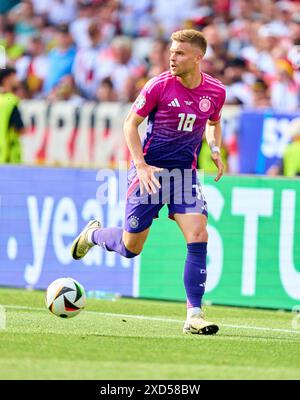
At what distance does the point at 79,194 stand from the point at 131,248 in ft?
11.3

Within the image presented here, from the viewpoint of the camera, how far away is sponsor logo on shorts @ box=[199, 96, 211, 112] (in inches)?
393

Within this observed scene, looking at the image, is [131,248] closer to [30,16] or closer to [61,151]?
[61,151]

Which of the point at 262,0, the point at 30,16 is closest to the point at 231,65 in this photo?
the point at 262,0

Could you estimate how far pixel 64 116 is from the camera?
789 inches

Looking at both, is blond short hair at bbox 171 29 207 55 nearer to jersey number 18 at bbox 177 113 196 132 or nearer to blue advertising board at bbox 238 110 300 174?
jersey number 18 at bbox 177 113 196 132

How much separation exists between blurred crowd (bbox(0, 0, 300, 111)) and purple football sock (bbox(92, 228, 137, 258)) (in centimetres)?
861

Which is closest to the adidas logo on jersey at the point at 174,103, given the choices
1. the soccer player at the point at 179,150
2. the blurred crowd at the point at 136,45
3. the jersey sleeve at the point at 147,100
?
the soccer player at the point at 179,150

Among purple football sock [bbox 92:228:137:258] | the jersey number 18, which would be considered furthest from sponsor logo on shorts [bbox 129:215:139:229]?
the jersey number 18

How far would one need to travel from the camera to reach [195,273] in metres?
9.80

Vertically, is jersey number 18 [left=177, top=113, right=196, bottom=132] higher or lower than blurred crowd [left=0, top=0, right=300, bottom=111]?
lower

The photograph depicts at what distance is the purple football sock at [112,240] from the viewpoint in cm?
1036

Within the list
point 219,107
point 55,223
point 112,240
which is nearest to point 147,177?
point 219,107

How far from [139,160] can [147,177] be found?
6.6 inches

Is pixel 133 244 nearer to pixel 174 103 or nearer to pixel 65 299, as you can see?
pixel 65 299
